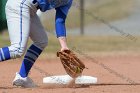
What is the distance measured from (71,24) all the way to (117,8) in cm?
703

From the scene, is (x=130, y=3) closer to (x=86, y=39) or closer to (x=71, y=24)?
(x=71, y=24)

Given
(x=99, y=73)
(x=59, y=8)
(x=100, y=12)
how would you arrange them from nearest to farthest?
(x=59, y=8) → (x=99, y=73) → (x=100, y=12)

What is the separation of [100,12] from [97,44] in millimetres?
14086

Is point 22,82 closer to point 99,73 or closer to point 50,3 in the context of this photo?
point 50,3

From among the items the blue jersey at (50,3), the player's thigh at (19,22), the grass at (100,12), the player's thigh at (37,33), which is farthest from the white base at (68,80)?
the grass at (100,12)

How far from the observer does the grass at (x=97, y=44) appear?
15773mm

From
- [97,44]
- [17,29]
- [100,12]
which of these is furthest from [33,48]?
[100,12]

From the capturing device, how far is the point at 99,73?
404 inches

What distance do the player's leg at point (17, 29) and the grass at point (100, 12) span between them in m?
18.3

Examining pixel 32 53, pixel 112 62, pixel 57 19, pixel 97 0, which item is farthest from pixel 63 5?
pixel 97 0

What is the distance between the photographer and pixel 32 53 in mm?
7812

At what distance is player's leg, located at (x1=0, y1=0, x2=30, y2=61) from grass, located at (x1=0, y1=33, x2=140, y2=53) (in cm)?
766

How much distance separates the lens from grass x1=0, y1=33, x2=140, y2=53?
15.8m

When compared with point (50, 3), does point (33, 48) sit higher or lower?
lower
